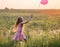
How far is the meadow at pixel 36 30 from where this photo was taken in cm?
126

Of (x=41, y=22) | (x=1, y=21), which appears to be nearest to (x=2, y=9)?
(x=1, y=21)

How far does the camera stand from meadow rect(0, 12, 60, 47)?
4.14 feet

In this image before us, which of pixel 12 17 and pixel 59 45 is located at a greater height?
pixel 12 17

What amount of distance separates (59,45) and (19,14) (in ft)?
1.60

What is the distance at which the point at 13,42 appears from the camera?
4.16ft

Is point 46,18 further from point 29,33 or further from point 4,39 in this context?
point 4,39

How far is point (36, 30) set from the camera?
1.27 m

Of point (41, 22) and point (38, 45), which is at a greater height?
point (41, 22)

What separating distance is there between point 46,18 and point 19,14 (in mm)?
266

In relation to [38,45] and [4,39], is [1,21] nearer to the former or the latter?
[4,39]

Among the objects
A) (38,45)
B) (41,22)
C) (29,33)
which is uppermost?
(41,22)

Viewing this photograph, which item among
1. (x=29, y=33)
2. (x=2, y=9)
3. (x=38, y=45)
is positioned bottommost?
(x=38, y=45)
